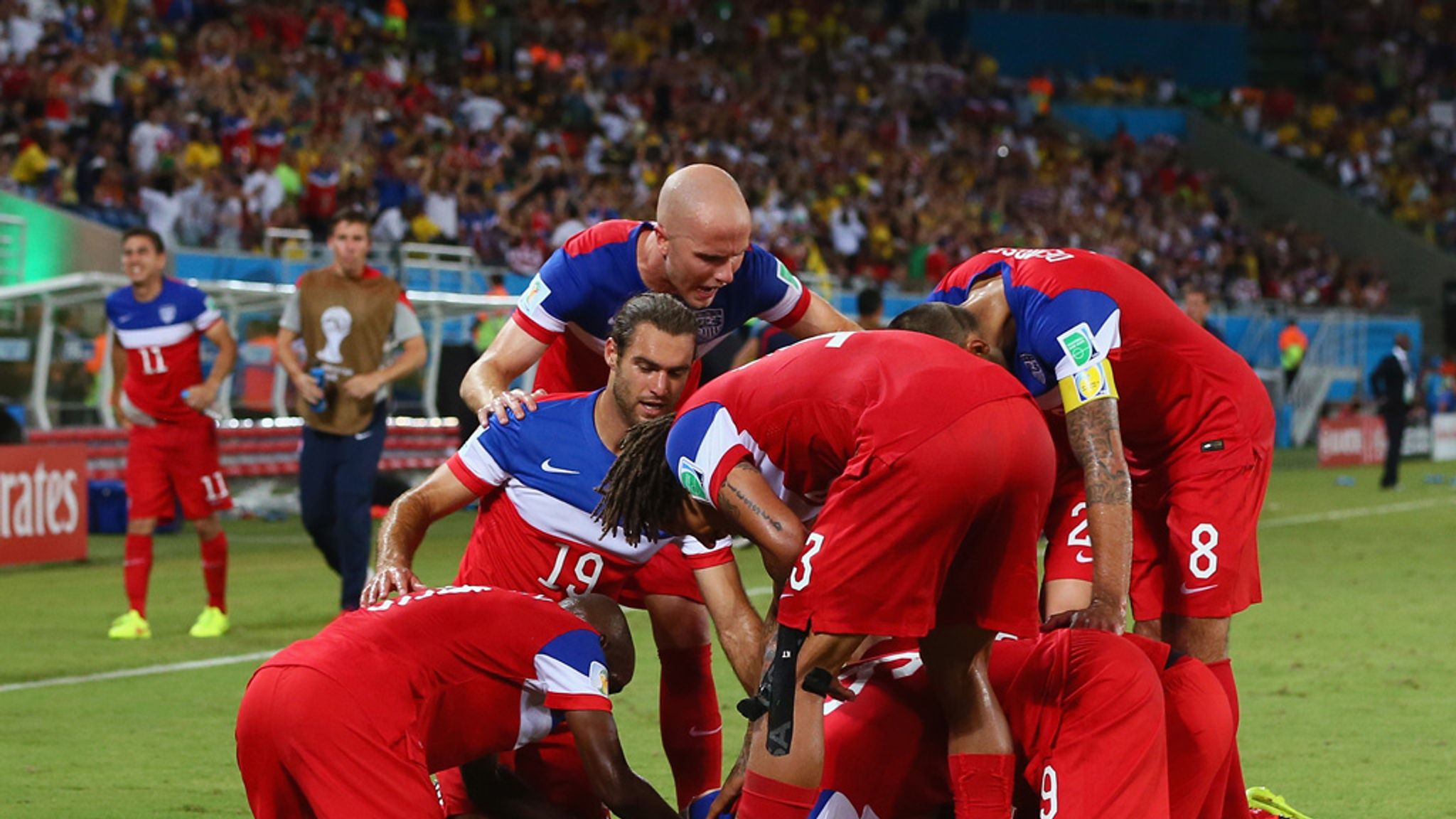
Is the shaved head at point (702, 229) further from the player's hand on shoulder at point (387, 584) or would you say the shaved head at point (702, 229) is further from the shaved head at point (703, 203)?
the player's hand on shoulder at point (387, 584)

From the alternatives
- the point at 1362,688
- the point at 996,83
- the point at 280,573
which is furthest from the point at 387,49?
the point at 1362,688

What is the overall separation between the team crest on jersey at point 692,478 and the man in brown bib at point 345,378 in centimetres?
596

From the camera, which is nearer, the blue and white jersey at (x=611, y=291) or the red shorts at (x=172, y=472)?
the blue and white jersey at (x=611, y=291)

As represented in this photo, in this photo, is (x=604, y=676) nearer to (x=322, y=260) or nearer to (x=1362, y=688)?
(x=1362, y=688)

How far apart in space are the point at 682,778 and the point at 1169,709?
1561 mm

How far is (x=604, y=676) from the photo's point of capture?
4.88 metres

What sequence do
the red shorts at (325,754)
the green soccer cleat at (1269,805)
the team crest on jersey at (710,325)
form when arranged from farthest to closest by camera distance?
the team crest on jersey at (710,325) → the green soccer cleat at (1269,805) → the red shorts at (325,754)

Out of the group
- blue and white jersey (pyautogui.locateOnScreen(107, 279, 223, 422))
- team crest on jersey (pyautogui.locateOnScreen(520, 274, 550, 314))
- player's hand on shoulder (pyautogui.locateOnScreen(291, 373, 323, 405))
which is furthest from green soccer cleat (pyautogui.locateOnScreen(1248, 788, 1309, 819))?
blue and white jersey (pyautogui.locateOnScreen(107, 279, 223, 422))

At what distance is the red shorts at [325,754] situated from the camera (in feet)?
14.8

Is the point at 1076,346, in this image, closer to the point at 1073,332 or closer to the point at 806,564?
the point at 1073,332

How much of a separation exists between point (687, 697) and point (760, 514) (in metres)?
1.38

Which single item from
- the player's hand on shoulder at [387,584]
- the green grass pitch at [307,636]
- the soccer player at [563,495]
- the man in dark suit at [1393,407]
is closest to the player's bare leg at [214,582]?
the green grass pitch at [307,636]

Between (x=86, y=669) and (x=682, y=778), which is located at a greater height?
(x=682, y=778)

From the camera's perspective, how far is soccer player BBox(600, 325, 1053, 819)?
4.54 meters
